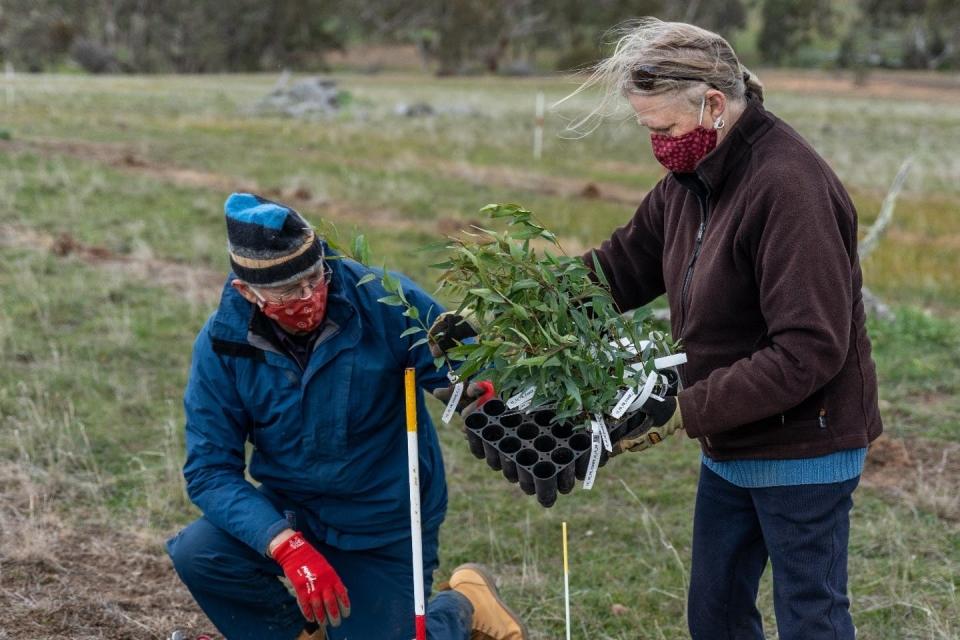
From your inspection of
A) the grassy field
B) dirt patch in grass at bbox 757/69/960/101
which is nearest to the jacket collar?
the grassy field

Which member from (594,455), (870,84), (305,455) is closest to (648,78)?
(594,455)

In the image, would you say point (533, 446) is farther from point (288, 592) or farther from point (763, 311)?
point (288, 592)

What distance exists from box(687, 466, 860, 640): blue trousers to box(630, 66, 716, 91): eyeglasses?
113cm

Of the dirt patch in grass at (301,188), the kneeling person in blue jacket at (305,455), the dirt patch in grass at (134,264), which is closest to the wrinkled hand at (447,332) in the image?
the kneeling person in blue jacket at (305,455)

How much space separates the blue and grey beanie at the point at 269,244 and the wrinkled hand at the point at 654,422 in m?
1.19

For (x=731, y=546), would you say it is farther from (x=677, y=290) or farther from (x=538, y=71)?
(x=538, y=71)

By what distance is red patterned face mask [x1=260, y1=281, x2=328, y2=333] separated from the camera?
3672mm

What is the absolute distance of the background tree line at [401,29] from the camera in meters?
56.3

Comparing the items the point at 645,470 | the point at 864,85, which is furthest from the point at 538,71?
the point at 645,470

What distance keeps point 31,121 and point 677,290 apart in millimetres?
20418

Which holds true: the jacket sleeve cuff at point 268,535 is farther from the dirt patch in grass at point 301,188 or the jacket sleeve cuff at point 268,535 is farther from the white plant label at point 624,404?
the dirt patch in grass at point 301,188

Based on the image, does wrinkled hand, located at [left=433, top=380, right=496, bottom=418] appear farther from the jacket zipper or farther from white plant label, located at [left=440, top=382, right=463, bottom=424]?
the jacket zipper

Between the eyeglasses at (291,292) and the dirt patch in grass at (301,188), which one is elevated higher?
the eyeglasses at (291,292)

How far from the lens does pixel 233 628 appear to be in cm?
407
